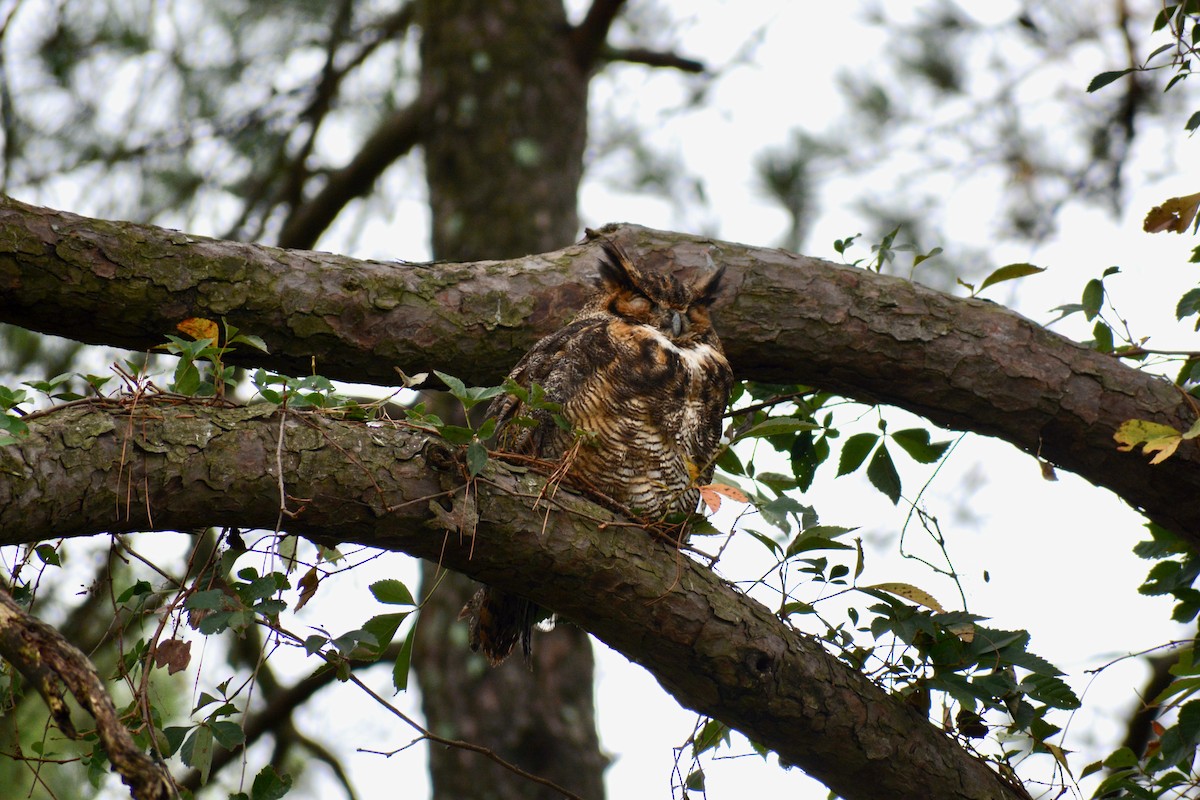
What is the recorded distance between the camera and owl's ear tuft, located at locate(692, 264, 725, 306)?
2.87 metres

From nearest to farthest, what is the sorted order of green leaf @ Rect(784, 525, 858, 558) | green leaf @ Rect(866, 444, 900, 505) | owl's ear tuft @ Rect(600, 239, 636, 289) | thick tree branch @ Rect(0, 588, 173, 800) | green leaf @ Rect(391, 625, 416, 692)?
thick tree branch @ Rect(0, 588, 173, 800), green leaf @ Rect(391, 625, 416, 692), green leaf @ Rect(784, 525, 858, 558), green leaf @ Rect(866, 444, 900, 505), owl's ear tuft @ Rect(600, 239, 636, 289)

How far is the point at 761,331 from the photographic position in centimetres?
286

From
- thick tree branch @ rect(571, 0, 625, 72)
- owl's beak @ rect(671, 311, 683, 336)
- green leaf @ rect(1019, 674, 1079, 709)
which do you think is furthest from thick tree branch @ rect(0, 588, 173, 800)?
thick tree branch @ rect(571, 0, 625, 72)

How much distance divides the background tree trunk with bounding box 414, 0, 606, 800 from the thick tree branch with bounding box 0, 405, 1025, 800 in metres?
2.41

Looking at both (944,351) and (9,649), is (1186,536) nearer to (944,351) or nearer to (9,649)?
(944,351)

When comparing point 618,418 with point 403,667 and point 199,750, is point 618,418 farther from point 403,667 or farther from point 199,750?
point 199,750

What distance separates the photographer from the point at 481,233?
16.7 ft

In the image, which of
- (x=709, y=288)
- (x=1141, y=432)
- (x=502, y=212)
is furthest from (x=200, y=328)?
(x=502, y=212)

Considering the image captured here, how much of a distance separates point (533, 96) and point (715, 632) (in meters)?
3.67

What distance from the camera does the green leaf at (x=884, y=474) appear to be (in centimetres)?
279

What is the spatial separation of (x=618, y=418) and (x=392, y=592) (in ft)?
Answer: 2.49

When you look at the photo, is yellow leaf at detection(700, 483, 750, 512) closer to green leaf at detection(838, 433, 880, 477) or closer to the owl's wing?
the owl's wing

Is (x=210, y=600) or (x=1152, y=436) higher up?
(x=1152, y=436)

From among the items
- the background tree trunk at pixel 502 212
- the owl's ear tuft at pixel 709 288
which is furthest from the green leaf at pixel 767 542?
the background tree trunk at pixel 502 212
